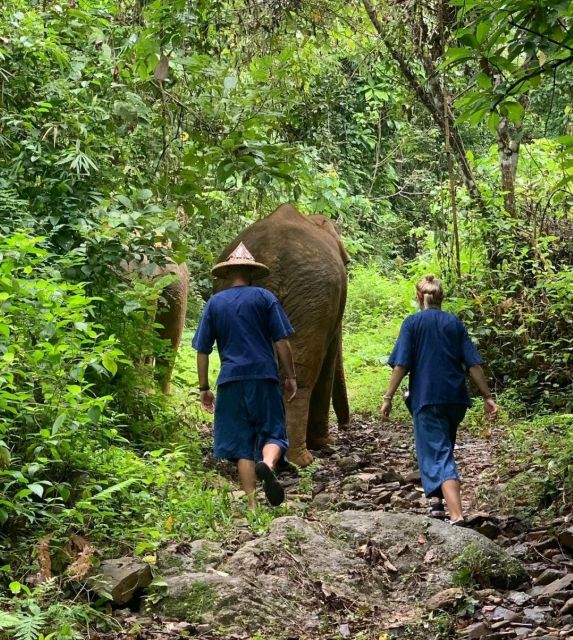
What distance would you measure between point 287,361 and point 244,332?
0.40m

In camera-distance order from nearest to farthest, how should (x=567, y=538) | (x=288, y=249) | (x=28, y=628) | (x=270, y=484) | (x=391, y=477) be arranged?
(x=28, y=628) → (x=567, y=538) → (x=270, y=484) → (x=391, y=477) → (x=288, y=249)

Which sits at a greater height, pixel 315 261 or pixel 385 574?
pixel 315 261

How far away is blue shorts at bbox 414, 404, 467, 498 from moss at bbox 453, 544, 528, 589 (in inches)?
50.5

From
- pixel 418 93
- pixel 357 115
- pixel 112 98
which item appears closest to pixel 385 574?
pixel 112 98

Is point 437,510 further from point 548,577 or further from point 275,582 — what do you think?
A: point 275,582

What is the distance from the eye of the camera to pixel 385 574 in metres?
4.70

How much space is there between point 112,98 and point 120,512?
411 cm

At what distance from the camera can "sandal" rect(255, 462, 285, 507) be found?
17.8 feet

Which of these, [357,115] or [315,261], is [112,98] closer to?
[315,261]

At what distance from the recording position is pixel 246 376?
605cm

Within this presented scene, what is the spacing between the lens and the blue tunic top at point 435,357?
20.4 ft

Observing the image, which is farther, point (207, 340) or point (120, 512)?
point (207, 340)

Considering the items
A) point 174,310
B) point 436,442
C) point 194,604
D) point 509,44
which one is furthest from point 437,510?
point 174,310

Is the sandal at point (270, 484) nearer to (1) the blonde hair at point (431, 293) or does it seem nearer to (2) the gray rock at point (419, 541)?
(2) the gray rock at point (419, 541)
